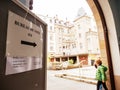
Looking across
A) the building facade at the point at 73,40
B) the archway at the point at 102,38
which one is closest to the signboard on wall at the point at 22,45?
the archway at the point at 102,38

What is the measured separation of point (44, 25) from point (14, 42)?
1.57 feet

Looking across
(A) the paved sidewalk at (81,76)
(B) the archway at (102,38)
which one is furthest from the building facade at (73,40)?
(B) the archway at (102,38)

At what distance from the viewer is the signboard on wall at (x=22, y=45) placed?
641mm

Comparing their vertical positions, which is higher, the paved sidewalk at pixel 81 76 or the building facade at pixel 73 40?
the building facade at pixel 73 40

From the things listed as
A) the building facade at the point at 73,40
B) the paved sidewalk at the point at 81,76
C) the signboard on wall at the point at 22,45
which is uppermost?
the building facade at the point at 73,40

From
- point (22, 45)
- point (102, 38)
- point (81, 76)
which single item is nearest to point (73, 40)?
point (81, 76)

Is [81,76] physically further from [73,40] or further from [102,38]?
[73,40]

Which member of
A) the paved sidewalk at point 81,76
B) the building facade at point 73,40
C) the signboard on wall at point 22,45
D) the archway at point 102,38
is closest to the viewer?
the signboard on wall at point 22,45

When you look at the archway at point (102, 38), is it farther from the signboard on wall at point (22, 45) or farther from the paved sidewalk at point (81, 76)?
the paved sidewalk at point (81, 76)

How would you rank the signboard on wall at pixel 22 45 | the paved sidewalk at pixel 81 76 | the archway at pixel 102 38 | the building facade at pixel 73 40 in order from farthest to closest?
the building facade at pixel 73 40 < the paved sidewalk at pixel 81 76 < the archway at pixel 102 38 < the signboard on wall at pixel 22 45

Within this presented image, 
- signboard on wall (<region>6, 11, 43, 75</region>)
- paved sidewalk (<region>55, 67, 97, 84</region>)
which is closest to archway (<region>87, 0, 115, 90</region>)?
signboard on wall (<region>6, 11, 43, 75</region>)

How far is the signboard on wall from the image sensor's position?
2.10 feet

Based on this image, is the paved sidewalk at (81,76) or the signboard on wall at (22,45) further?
the paved sidewalk at (81,76)

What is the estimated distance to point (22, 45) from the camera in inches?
28.9
